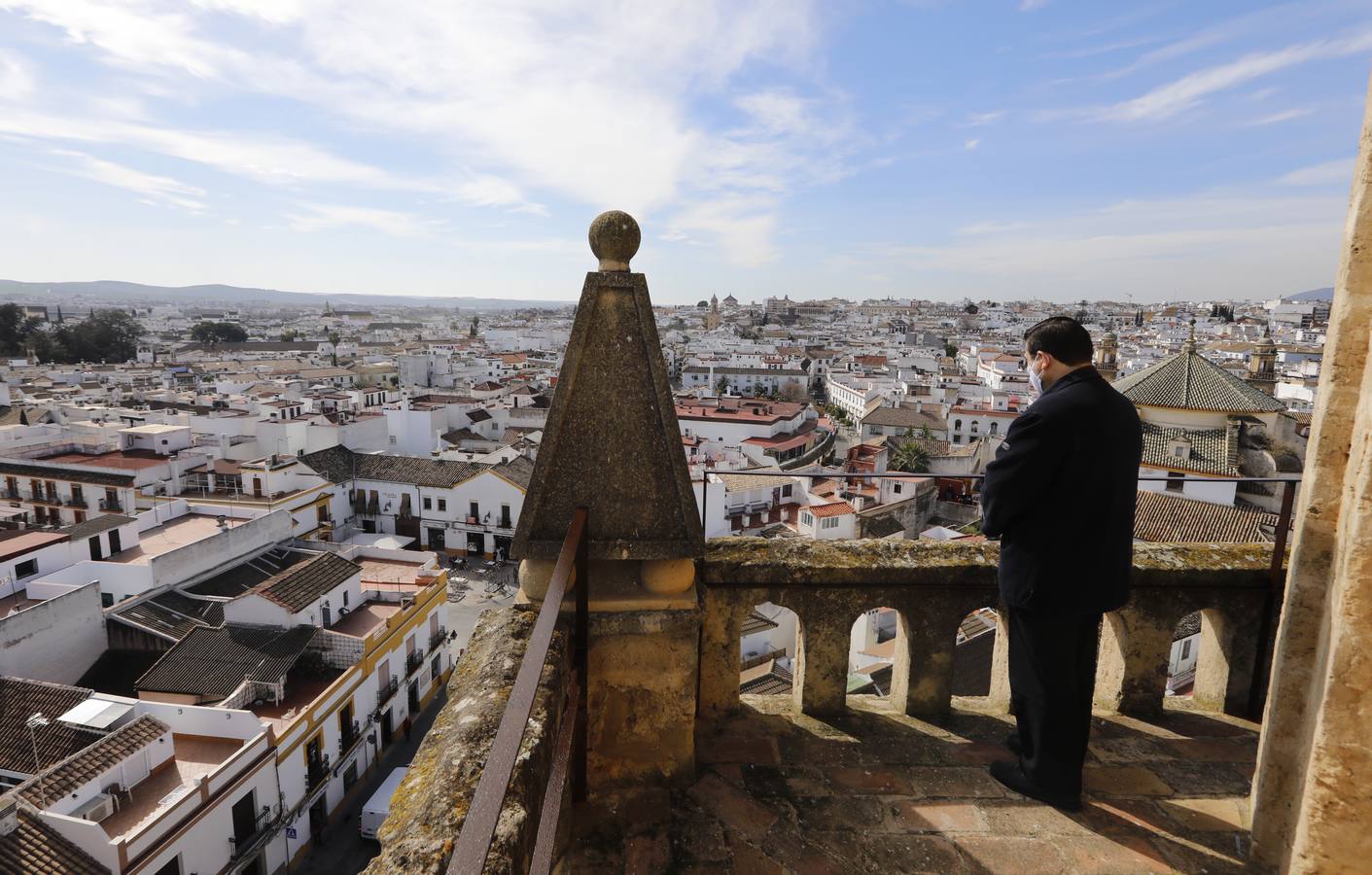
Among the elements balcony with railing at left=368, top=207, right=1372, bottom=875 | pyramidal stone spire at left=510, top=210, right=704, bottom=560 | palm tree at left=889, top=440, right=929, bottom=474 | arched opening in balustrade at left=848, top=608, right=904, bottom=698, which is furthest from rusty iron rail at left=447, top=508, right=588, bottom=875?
palm tree at left=889, top=440, right=929, bottom=474

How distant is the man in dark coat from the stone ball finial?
1565mm

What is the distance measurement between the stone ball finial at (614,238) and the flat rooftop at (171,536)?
2285 centimetres

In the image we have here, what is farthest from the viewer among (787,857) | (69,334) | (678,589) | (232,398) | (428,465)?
(69,334)

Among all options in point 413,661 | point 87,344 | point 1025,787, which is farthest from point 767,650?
point 87,344

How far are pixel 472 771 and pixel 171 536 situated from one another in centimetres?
2758

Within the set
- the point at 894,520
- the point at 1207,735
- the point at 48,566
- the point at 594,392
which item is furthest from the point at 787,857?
the point at 894,520

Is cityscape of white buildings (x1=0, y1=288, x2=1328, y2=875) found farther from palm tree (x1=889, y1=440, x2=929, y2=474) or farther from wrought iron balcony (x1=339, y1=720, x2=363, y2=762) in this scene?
palm tree (x1=889, y1=440, x2=929, y2=474)

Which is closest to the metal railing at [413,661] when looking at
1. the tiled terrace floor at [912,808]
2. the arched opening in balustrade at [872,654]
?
the arched opening in balustrade at [872,654]

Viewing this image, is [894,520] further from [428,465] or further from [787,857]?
[787,857]

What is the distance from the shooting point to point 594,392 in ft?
9.55

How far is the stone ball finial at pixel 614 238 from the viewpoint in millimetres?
2889

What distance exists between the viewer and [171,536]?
24.4 metres

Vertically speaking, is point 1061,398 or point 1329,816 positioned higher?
point 1061,398

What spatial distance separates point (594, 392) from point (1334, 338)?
2.43m
